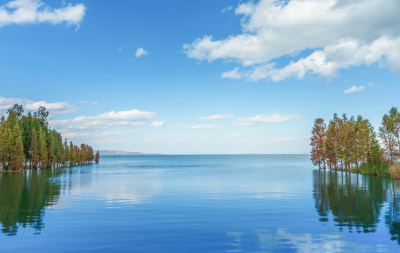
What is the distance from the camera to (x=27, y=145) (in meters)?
104

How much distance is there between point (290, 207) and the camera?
2600cm

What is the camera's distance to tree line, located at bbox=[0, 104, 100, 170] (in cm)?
8444

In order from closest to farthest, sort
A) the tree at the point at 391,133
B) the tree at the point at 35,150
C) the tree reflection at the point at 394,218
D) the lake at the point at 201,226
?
the lake at the point at 201,226 → the tree reflection at the point at 394,218 → the tree at the point at 391,133 → the tree at the point at 35,150

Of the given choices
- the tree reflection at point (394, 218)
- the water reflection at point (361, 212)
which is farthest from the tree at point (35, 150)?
the tree reflection at point (394, 218)

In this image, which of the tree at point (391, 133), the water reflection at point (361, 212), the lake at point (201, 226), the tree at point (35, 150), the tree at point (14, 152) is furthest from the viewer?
the tree at point (35, 150)

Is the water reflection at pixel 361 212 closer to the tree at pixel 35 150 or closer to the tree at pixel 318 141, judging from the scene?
the tree at pixel 318 141

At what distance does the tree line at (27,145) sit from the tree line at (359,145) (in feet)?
275

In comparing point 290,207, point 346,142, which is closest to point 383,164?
point 346,142

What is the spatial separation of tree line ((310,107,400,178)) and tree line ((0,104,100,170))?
275 feet

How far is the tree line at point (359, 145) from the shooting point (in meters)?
61.9

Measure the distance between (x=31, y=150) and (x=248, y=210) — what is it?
9629 centimetres

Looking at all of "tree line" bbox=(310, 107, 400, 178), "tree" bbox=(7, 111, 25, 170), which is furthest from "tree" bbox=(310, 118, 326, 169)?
"tree" bbox=(7, 111, 25, 170)

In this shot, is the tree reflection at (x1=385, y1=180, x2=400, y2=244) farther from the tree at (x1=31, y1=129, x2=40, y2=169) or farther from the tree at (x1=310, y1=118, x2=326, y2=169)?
the tree at (x1=31, y1=129, x2=40, y2=169)

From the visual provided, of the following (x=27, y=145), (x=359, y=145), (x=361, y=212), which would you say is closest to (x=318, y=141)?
(x=359, y=145)
